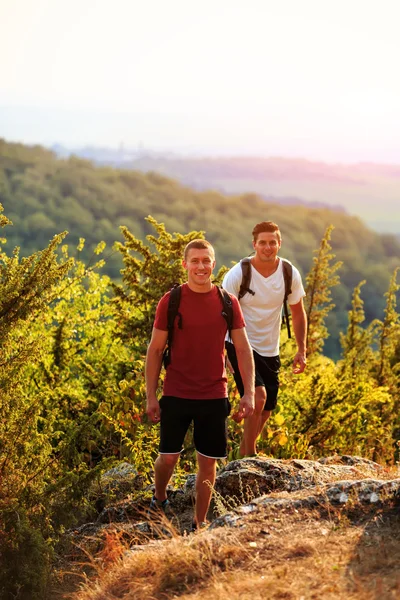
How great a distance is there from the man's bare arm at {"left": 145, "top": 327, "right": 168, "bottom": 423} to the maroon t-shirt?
0.08m

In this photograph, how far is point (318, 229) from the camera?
159 meters

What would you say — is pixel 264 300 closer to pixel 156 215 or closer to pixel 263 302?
pixel 263 302

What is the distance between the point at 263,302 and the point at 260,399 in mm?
905

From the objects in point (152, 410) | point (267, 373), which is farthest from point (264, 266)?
point (152, 410)

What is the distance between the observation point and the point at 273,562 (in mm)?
4961

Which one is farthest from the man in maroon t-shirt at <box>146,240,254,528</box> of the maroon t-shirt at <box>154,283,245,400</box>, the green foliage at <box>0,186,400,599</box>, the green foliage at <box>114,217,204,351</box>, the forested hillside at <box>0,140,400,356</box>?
the forested hillside at <box>0,140,400,356</box>

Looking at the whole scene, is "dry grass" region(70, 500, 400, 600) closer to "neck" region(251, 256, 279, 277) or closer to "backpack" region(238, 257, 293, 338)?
"backpack" region(238, 257, 293, 338)

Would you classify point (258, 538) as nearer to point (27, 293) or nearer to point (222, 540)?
point (222, 540)

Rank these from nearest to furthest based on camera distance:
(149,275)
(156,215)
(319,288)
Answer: (149,275), (319,288), (156,215)

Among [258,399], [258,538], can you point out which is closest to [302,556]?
[258,538]

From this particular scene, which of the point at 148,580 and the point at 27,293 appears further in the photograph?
the point at 27,293

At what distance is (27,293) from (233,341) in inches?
→ 66.9

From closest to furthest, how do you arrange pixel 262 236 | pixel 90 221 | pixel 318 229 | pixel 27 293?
pixel 27 293 < pixel 262 236 < pixel 90 221 < pixel 318 229

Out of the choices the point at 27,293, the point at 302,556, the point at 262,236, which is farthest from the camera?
the point at 262,236
